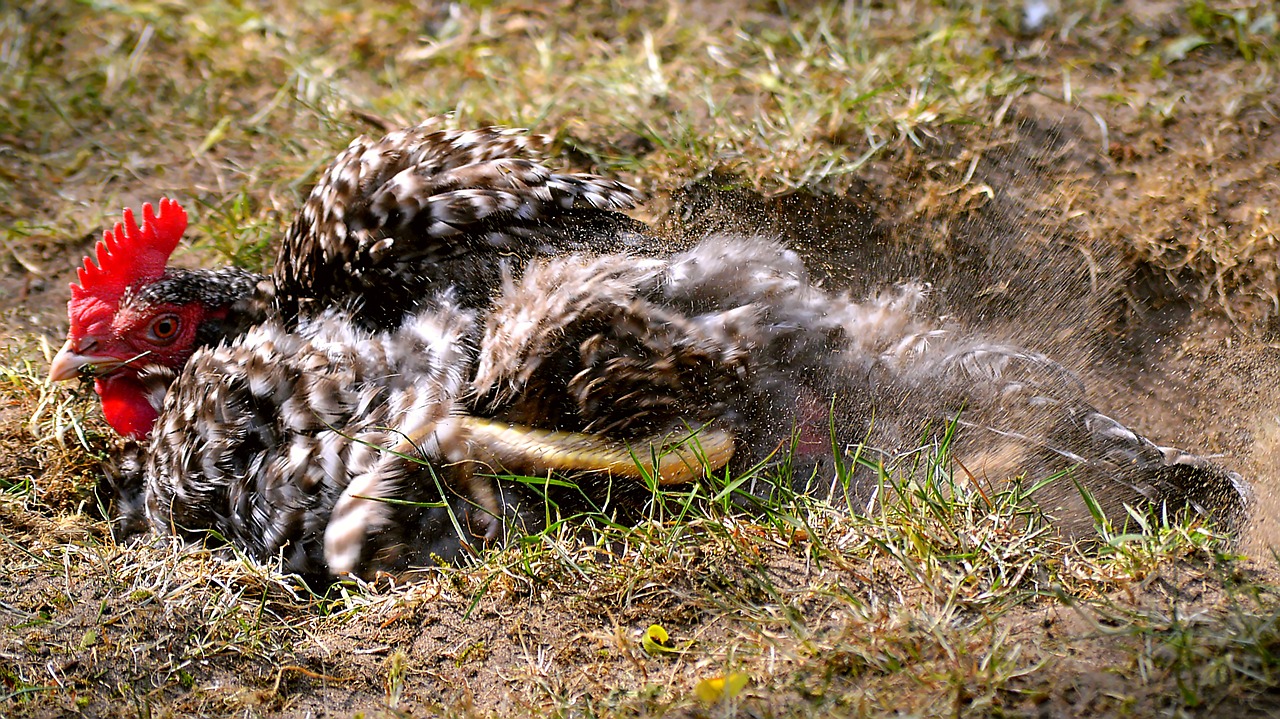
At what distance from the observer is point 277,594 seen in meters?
2.45

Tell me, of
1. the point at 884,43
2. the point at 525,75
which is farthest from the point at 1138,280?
the point at 525,75

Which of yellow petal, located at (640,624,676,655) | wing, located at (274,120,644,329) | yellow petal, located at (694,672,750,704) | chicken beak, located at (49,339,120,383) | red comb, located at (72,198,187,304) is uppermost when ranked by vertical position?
wing, located at (274,120,644,329)

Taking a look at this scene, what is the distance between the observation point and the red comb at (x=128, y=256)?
110 inches

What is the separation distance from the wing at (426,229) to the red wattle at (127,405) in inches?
20.8

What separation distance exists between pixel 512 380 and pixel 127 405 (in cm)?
128

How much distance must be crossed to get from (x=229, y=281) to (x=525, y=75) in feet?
5.35

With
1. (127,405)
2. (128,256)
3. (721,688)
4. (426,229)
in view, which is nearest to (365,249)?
(426,229)

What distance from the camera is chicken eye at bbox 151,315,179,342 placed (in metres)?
2.83

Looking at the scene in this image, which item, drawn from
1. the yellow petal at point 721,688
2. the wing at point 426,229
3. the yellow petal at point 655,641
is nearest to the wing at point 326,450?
the wing at point 426,229

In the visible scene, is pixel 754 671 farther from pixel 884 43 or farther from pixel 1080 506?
pixel 884 43

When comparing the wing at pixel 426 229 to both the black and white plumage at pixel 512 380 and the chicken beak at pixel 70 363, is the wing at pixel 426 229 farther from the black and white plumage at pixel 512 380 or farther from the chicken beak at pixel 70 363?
the chicken beak at pixel 70 363

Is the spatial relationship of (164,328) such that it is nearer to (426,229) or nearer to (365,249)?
(365,249)

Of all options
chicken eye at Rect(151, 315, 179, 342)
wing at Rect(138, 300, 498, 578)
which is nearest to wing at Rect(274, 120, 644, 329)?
wing at Rect(138, 300, 498, 578)

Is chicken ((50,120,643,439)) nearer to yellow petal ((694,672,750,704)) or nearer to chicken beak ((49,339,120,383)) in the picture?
chicken beak ((49,339,120,383))
